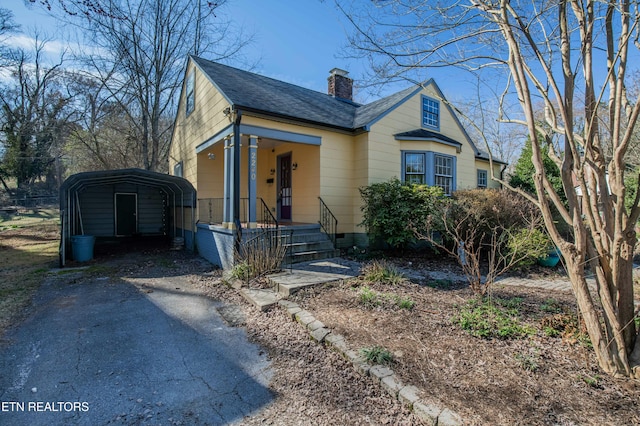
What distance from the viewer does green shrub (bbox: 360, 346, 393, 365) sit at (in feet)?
10.0

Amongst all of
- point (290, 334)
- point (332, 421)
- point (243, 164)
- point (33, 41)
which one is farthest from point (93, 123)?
point (332, 421)

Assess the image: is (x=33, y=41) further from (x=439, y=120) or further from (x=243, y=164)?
(x=439, y=120)

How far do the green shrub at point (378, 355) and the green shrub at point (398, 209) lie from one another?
4.73 meters

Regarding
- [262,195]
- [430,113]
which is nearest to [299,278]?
[262,195]

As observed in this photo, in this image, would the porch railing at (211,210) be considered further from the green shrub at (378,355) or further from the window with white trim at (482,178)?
the window with white trim at (482,178)

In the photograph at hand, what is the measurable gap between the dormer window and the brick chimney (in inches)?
147

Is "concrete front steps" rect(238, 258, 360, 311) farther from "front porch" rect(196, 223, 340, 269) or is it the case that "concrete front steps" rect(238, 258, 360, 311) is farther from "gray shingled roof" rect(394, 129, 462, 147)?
"gray shingled roof" rect(394, 129, 462, 147)

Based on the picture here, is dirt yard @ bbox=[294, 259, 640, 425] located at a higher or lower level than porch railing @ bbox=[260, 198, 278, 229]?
lower

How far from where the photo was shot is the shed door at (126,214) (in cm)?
1309

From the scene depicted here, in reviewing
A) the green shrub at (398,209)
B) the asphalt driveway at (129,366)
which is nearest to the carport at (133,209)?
the asphalt driveway at (129,366)

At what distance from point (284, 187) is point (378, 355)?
27.1 ft

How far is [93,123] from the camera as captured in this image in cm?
1797

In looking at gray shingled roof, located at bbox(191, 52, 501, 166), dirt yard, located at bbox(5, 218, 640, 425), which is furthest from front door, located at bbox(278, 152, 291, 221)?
dirt yard, located at bbox(5, 218, 640, 425)

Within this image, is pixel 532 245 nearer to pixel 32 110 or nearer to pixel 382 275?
pixel 382 275
